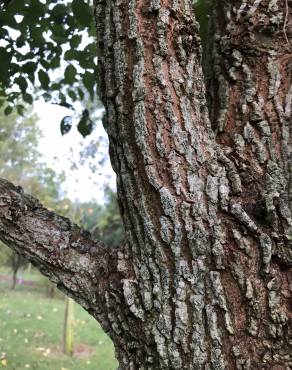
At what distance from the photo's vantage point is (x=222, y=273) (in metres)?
1.41

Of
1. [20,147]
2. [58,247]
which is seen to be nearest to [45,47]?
[58,247]

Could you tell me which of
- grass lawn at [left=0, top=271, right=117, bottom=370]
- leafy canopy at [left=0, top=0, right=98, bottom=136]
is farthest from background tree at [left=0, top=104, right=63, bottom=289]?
leafy canopy at [left=0, top=0, right=98, bottom=136]

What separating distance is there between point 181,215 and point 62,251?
1.36ft

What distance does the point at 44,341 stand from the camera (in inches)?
414

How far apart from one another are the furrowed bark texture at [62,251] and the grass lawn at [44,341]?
6.58 m

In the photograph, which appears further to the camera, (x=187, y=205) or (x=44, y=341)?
(x=44, y=341)

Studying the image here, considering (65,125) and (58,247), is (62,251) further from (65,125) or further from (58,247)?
(65,125)

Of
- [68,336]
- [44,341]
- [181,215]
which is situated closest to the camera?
[181,215]

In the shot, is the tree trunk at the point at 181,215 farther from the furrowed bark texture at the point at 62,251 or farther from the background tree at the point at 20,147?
the background tree at the point at 20,147

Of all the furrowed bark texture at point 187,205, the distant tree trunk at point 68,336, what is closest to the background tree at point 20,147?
the distant tree trunk at point 68,336

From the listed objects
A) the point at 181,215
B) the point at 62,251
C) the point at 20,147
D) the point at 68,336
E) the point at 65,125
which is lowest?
the point at 68,336

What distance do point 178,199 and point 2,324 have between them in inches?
439

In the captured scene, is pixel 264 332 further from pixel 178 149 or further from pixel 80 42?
pixel 80 42

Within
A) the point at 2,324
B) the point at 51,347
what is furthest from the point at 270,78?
the point at 2,324
